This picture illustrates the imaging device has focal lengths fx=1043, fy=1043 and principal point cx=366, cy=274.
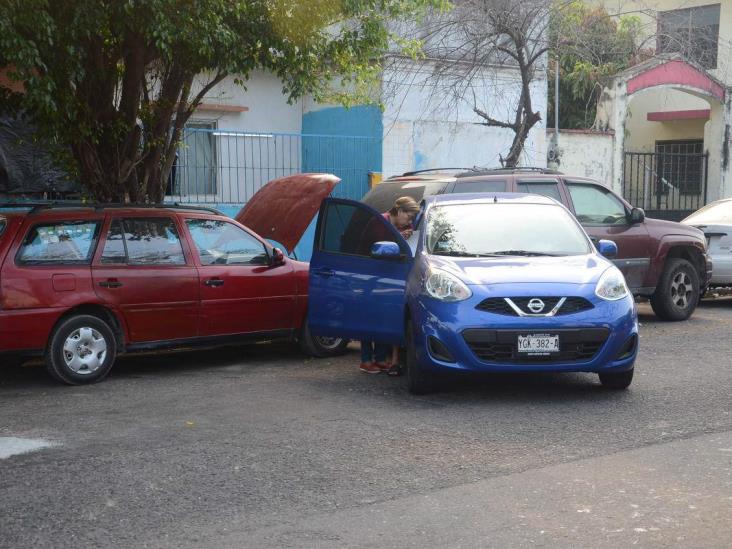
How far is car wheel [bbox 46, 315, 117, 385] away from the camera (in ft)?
29.1

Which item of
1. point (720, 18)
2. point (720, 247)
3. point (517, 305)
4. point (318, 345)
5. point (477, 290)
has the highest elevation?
point (720, 18)

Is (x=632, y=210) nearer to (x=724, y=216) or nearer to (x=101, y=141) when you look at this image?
(x=724, y=216)


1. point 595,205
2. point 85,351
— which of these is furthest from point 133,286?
point 595,205

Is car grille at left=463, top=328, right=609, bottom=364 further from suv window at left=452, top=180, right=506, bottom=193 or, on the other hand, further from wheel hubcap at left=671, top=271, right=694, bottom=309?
wheel hubcap at left=671, top=271, right=694, bottom=309

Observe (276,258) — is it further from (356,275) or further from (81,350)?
(81,350)

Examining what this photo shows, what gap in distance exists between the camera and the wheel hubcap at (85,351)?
29.5 feet

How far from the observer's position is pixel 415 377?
27.2ft

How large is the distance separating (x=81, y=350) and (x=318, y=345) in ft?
8.51

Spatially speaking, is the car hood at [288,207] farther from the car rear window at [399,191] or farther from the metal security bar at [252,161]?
the metal security bar at [252,161]

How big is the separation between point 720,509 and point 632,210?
7.96 metres

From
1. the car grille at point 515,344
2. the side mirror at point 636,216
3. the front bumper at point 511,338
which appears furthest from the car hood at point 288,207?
the side mirror at point 636,216

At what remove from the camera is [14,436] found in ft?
23.3

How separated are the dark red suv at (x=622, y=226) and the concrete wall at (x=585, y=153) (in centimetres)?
720

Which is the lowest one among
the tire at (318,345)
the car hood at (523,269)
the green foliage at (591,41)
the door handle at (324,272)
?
the tire at (318,345)
